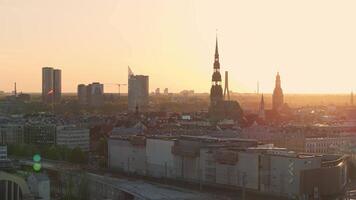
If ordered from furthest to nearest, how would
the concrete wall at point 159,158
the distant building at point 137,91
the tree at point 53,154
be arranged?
1. the distant building at point 137,91
2. the tree at point 53,154
3. the concrete wall at point 159,158

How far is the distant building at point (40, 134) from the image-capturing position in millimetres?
58122

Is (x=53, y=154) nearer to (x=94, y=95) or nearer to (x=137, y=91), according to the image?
(x=137, y=91)

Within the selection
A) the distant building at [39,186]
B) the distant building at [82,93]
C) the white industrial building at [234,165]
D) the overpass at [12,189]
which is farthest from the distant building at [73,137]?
the distant building at [82,93]

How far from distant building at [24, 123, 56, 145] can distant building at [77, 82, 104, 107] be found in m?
68.0

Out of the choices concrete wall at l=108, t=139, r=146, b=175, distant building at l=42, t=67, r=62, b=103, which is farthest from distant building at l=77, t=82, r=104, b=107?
concrete wall at l=108, t=139, r=146, b=175

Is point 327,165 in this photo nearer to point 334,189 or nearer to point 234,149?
point 334,189

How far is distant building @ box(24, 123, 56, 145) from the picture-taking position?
5812 centimetres

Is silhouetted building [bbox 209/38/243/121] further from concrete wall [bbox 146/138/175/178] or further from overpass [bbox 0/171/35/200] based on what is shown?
overpass [bbox 0/171/35/200]

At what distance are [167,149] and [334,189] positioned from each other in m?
11.3

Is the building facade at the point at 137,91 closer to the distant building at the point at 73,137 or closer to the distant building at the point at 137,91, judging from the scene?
the distant building at the point at 137,91

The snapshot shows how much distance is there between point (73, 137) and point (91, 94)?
7560 centimetres

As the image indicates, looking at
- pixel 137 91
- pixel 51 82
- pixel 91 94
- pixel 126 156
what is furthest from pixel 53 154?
pixel 51 82

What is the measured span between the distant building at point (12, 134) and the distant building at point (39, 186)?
33.4 metres

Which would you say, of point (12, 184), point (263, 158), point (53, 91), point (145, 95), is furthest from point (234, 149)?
point (53, 91)
